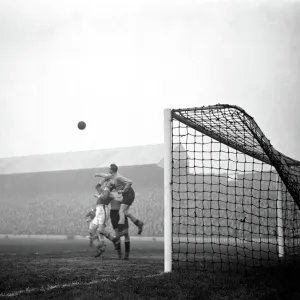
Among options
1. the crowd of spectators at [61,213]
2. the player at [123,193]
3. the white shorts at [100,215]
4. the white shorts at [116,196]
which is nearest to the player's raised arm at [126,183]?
the player at [123,193]

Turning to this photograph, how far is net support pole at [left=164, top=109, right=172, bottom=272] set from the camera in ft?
19.1

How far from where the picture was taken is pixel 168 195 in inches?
237

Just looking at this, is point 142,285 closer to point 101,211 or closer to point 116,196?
point 116,196

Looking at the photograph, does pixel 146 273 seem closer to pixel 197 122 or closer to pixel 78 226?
pixel 197 122

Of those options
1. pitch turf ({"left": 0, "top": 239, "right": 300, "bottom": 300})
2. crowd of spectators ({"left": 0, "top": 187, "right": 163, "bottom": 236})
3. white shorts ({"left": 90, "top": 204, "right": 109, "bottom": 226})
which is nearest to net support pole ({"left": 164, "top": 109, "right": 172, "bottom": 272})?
pitch turf ({"left": 0, "top": 239, "right": 300, "bottom": 300})

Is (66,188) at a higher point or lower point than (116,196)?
higher

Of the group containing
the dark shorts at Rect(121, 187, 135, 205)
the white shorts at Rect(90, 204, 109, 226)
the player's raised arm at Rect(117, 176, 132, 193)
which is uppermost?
the player's raised arm at Rect(117, 176, 132, 193)

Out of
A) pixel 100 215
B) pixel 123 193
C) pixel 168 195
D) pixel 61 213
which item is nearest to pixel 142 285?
pixel 168 195

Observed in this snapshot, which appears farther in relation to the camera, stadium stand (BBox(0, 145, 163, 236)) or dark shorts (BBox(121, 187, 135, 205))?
stadium stand (BBox(0, 145, 163, 236))

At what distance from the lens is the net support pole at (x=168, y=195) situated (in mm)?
5812

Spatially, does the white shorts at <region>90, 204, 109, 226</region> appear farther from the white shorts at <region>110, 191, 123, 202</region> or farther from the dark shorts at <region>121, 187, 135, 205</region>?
the dark shorts at <region>121, 187, 135, 205</region>

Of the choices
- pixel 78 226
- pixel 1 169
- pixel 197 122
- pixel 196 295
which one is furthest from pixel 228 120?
pixel 1 169

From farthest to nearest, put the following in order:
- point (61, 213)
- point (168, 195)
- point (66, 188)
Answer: point (66, 188), point (61, 213), point (168, 195)

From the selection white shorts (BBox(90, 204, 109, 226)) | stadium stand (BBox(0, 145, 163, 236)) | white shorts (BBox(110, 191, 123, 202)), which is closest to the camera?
white shorts (BBox(110, 191, 123, 202))
